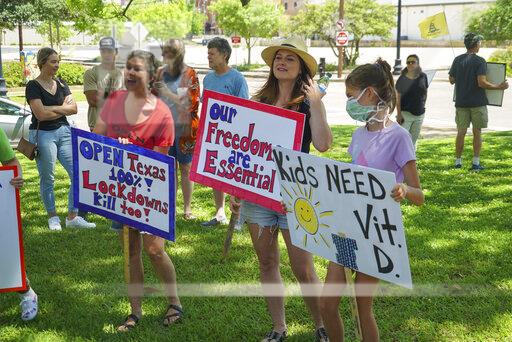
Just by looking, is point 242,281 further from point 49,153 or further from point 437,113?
point 437,113

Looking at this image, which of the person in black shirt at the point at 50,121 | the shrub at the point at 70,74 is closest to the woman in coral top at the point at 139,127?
the person in black shirt at the point at 50,121

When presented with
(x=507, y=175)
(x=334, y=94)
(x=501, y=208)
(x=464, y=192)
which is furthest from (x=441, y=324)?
(x=334, y=94)

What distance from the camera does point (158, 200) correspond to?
3.75 m

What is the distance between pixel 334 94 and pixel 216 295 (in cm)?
2132

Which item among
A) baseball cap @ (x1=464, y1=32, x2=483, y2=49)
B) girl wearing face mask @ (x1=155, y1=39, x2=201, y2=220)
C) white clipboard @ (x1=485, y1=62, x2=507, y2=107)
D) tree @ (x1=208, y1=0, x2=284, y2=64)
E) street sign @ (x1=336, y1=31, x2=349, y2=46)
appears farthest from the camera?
tree @ (x1=208, y1=0, x2=284, y2=64)

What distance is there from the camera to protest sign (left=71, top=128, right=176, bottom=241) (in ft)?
12.1

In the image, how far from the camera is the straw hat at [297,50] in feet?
11.6

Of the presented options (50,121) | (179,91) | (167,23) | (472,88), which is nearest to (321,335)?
(179,91)

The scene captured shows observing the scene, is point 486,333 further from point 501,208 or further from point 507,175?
point 507,175

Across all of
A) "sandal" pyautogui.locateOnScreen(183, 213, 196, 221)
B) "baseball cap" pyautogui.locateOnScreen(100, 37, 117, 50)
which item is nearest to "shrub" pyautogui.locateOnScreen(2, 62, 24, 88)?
"sandal" pyautogui.locateOnScreen(183, 213, 196, 221)

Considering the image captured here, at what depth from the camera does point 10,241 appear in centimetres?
409

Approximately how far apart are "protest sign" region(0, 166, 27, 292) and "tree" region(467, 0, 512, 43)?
6404mm

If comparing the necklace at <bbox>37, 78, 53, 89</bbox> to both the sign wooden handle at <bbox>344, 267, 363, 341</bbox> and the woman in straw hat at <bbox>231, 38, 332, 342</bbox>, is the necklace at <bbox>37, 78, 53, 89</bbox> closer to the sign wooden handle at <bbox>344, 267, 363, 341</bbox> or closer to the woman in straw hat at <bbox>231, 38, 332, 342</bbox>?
the woman in straw hat at <bbox>231, 38, 332, 342</bbox>

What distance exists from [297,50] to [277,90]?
0.33 meters
